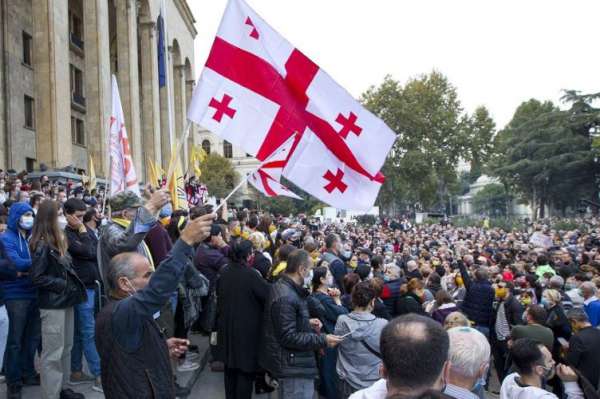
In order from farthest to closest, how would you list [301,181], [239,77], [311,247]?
[311,247]
[301,181]
[239,77]

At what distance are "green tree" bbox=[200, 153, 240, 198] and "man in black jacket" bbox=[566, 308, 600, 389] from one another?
50951mm

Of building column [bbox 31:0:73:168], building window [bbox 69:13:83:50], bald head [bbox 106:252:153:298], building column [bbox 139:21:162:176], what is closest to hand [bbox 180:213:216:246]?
bald head [bbox 106:252:153:298]

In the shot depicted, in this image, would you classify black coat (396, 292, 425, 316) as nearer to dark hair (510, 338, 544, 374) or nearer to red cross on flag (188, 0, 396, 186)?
red cross on flag (188, 0, 396, 186)

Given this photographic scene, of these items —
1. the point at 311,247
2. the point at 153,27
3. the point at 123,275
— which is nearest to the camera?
the point at 123,275

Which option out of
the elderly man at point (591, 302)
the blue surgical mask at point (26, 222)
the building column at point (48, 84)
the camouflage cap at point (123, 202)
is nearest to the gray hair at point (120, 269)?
the camouflage cap at point (123, 202)

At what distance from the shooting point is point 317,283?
5695 mm

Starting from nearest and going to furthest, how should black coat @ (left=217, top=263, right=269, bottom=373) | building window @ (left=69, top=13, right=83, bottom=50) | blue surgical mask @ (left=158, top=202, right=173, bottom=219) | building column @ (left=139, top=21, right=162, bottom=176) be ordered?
black coat @ (left=217, top=263, right=269, bottom=373), blue surgical mask @ (left=158, top=202, right=173, bottom=219), building window @ (left=69, top=13, right=83, bottom=50), building column @ (left=139, top=21, right=162, bottom=176)

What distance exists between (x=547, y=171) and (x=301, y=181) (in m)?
48.8

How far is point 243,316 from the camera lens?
5.05 metres

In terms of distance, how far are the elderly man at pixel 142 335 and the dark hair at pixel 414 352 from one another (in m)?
1.08

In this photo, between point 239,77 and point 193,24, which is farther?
point 193,24

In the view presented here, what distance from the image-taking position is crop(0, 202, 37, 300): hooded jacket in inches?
194

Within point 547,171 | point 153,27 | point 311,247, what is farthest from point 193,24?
point 311,247

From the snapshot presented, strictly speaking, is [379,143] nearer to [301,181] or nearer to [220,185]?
[301,181]
